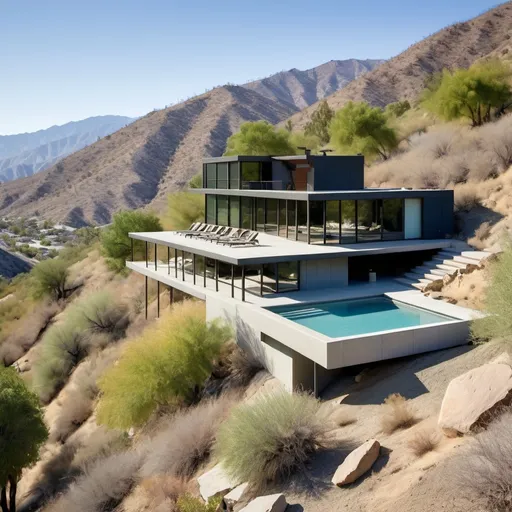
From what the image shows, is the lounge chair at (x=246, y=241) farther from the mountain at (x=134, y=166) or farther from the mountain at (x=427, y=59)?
the mountain at (x=134, y=166)

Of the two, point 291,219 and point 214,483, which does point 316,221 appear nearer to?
point 291,219

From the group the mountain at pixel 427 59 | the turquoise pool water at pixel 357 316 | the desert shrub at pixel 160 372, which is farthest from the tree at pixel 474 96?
A: the mountain at pixel 427 59

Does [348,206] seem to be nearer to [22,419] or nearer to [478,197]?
[478,197]

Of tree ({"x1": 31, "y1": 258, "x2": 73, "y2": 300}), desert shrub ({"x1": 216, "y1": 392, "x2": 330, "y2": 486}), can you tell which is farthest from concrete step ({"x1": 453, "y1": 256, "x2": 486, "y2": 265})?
tree ({"x1": 31, "y1": 258, "x2": 73, "y2": 300})

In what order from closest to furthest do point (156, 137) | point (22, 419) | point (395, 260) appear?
point (22, 419), point (395, 260), point (156, 137)

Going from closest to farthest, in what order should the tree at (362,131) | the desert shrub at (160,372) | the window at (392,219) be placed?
the desert shrub at (160,372) → the window at (392,219) → the tree at (362,131)

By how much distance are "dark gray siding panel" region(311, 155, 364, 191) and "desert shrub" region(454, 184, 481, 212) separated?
4382 millimetres

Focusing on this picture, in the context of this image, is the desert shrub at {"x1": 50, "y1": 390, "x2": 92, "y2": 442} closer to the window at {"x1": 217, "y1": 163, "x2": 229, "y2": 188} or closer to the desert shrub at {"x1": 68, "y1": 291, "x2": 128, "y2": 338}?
the desert shrub at {"x1": 68, "y1": 291, "x2": 128, "y2": 338}

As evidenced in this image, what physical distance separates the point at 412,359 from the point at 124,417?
7.86m

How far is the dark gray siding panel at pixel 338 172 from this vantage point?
24344mm

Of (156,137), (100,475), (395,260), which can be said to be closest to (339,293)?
(395,260)

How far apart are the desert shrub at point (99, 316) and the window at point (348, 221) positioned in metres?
11.8

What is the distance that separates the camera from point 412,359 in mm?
14227

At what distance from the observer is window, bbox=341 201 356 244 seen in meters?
22.2
